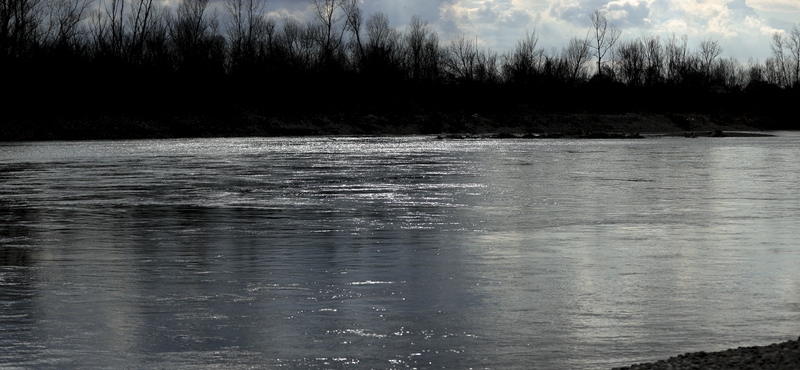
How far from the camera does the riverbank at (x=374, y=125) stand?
65500 mm

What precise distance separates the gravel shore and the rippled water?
0.26m

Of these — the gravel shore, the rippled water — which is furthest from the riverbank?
the gravel shore

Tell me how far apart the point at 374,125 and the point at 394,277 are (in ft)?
245

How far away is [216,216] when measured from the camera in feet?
45.1

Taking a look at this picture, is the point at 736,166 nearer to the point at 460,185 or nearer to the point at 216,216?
the point at 460,185

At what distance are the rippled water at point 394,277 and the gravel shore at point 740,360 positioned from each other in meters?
0.26

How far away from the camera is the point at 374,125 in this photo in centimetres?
8250

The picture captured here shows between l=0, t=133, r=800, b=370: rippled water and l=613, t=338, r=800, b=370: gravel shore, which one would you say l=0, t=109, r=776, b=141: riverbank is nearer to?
l=0, t=133, r=800, b=370: rippled water

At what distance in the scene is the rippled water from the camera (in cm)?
576

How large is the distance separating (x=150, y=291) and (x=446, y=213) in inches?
276

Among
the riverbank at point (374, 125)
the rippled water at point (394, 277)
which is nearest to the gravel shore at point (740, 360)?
the rippled water at point (394, 277)

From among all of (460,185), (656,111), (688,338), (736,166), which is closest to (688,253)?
(688,338)

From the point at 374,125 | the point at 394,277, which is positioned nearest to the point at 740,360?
the point at 394,277

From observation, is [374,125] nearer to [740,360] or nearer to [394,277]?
[394,277]
